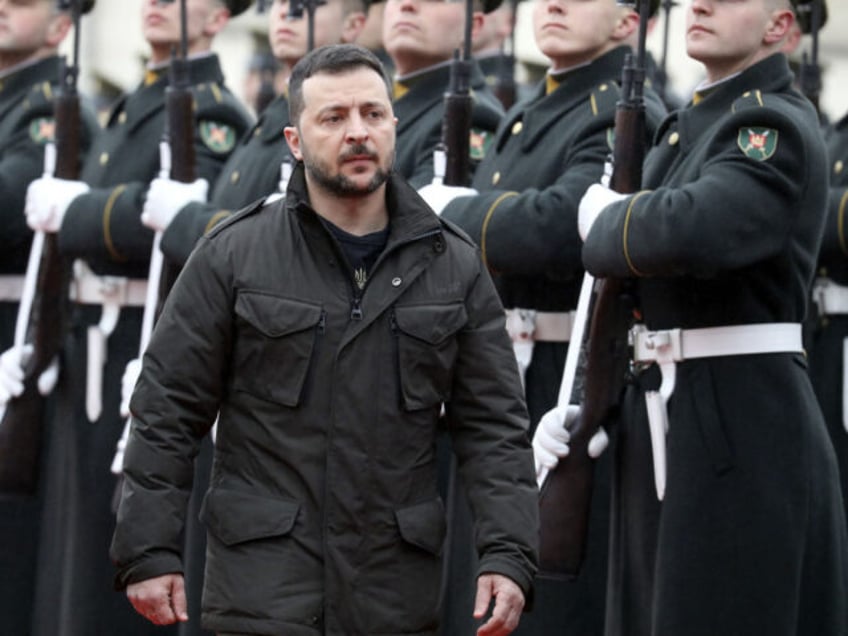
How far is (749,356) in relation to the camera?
561cm

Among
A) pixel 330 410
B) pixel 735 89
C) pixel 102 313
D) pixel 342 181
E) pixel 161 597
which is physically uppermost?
pixel 735 89

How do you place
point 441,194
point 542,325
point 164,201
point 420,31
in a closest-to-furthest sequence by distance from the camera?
point 542,325 → point 441,194 → point 420,31 → point 164,201

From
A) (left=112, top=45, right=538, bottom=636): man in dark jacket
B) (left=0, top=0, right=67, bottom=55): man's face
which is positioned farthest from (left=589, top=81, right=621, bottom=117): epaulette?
(left=0, top=0, right=67, bottom=55): man's face

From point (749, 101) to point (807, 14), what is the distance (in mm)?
2464

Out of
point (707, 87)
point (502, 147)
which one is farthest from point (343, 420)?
point (502, 147)

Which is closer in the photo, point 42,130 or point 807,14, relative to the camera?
point 807,14

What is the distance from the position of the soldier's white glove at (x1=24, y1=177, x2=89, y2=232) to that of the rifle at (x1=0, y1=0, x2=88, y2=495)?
78mm

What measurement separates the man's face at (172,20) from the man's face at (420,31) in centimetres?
105

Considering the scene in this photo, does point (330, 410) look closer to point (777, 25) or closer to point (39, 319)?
point (777, 25)

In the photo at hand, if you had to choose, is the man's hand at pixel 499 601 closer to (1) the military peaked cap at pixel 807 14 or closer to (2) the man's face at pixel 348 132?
(2) the man's face at pixel 348 132

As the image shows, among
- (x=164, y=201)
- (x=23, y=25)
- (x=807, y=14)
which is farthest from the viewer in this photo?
(x=23, y=25)

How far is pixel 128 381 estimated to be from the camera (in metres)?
7.44

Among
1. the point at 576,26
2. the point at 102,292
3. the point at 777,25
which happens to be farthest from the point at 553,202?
the point at 102,292

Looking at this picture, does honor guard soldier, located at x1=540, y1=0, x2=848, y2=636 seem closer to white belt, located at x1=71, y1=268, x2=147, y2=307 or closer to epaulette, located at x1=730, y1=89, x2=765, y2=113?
epaulette, located at x1=730, y1=89, x2=765, y2=113
